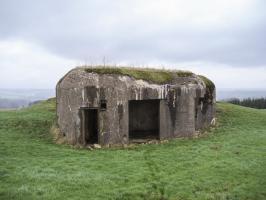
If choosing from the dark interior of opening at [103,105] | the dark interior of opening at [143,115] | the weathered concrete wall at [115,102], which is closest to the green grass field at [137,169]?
the weathered concrete wall at [115,102]

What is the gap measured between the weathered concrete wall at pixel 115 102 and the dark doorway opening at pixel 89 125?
0.40 meters

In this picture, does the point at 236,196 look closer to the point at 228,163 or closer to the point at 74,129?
the point at 228,163

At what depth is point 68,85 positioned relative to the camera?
19734 millimetres

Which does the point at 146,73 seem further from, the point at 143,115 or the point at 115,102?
the point at 143,115

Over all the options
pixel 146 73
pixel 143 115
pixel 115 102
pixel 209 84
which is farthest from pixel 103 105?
pixel 209 84

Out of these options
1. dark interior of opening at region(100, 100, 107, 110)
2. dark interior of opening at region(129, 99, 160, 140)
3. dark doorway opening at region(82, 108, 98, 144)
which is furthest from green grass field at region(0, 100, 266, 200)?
dark interior of opening at region(129, 99, 160, 140)

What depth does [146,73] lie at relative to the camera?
66.8 ft

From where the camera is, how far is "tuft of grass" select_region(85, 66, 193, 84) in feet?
63.1

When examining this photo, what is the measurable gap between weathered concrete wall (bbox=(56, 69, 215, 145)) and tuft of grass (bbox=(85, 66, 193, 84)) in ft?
0.78

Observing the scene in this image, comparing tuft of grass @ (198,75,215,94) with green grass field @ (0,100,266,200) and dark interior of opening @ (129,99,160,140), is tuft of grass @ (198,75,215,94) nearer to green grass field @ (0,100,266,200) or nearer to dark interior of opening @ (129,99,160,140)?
dark interior of opening @ (129,99,160,140)

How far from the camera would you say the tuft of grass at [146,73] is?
19.2 metres

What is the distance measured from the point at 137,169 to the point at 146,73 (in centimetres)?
725

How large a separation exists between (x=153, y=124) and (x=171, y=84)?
4.51 m

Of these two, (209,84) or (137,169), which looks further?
(209,84)
